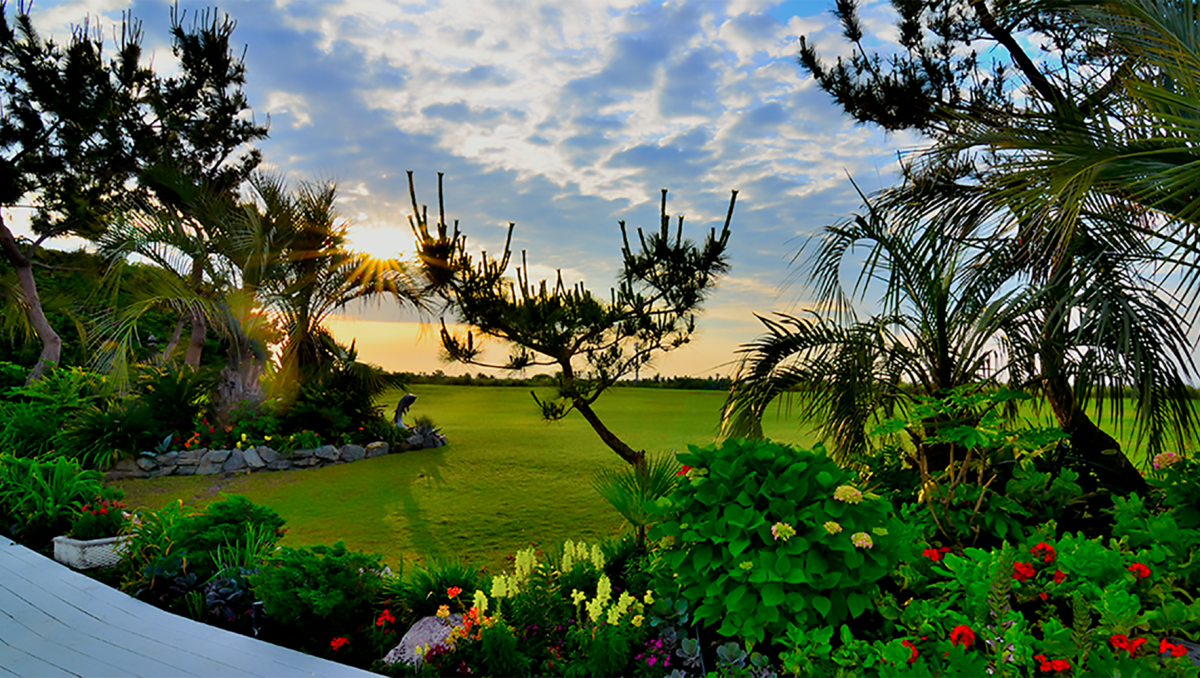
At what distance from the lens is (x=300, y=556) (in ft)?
9.00

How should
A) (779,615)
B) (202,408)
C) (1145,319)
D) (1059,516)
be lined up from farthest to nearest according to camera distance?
(202,408) → (1145,319) → (1059,516) → (779,615)

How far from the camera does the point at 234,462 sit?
25.3 ft

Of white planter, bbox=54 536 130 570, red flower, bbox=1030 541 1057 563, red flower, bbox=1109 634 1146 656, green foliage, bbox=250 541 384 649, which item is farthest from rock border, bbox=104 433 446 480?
red flower, bbox=1109 634 1146 656

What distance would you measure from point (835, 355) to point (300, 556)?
11.4ft

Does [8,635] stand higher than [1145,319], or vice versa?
[1145,319]

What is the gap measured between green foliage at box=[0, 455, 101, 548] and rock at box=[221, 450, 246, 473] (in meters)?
2.67

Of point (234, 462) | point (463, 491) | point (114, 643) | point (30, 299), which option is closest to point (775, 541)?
point (114, 643)

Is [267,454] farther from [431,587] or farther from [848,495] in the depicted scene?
[848,495]

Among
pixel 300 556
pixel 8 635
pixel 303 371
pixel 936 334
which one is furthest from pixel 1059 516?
pixel 303 371

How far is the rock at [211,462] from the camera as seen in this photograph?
24.8 ft

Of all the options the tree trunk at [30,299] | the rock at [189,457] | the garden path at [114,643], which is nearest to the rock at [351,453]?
the rock at [189,457]

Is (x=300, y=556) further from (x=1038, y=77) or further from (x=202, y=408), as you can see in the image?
(x=202, y=408)

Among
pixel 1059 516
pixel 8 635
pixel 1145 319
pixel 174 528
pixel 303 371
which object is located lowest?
pixel 8 635

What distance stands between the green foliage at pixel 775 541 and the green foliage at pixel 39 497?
15.1ft
